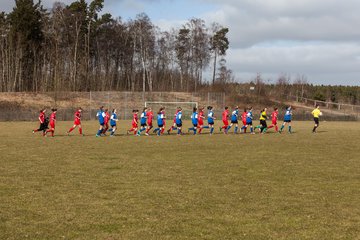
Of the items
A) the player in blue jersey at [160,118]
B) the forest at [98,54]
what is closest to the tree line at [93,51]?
the forest at [98,54]

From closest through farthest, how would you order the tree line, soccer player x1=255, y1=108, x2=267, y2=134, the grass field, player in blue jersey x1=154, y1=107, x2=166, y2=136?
the grass field < player in blue jersey x1=154, y1=107, x2=166, y2=136 < soccer player x1=255, y1=108, x2=267, y2=134 < the tree line

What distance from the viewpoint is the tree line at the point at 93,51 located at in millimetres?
75000

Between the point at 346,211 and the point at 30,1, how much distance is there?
238 feet

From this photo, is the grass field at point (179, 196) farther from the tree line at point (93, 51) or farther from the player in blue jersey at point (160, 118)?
the tree line at point (93, 51)

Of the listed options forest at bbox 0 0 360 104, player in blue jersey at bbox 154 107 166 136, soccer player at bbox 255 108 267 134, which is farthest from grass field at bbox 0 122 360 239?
forest at bbox 0 0 360 104

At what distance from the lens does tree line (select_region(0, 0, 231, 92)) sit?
75.0m

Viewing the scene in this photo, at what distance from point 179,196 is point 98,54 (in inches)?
3050

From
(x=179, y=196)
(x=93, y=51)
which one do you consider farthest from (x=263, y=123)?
(x=93, y=51)

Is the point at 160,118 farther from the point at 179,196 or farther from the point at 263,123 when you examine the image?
the point at 179,196

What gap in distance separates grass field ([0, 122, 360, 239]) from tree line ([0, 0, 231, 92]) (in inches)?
2397

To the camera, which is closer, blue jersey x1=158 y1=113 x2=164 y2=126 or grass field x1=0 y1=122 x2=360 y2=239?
grass field x1=0 y1=122 x2=360 y2=239

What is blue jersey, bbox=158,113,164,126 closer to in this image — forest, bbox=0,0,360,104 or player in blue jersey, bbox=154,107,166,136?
player in blue jersey, bbox=154,107,166,136

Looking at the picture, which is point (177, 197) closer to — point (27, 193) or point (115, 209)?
point (115, 209)

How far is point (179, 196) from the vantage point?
10383 mm
